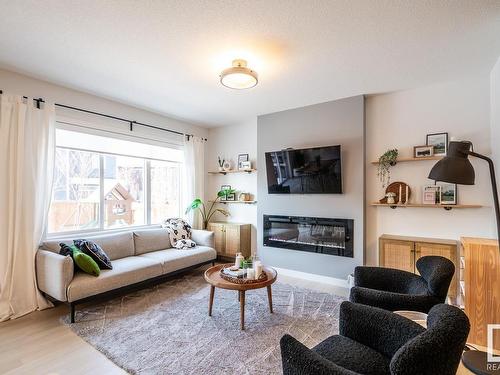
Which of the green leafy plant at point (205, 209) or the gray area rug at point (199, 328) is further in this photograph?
the green leafy plant at point (205, 209)

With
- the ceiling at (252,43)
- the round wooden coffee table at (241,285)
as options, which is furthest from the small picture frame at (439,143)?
the round wooden coffee table at (241,285)

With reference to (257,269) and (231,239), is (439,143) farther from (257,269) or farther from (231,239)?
(231,239)

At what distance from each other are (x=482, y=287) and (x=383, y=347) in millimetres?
1484

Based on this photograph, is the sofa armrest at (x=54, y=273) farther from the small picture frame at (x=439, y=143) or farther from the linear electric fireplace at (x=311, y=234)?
the small picture frame at (x=439, y=143)

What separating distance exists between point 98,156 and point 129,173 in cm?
55

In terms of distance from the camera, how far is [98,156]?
3.96 m

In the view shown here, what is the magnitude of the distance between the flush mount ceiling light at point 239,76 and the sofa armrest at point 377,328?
85.0 inches

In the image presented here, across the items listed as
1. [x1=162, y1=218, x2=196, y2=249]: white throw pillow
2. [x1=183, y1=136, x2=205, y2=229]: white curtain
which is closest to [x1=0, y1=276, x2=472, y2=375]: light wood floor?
[x1=162, y1=218, x2=196, y2=249]: white throw pillow

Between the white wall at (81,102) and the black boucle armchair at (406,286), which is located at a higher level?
the white wall at (81,102)

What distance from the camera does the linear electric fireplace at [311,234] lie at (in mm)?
3782

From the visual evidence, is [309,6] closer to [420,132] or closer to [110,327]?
[420,132]

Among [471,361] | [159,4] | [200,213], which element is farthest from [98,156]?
[471,361]

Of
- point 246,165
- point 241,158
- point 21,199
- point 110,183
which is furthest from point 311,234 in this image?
point 21,199

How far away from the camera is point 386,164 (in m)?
3.60
